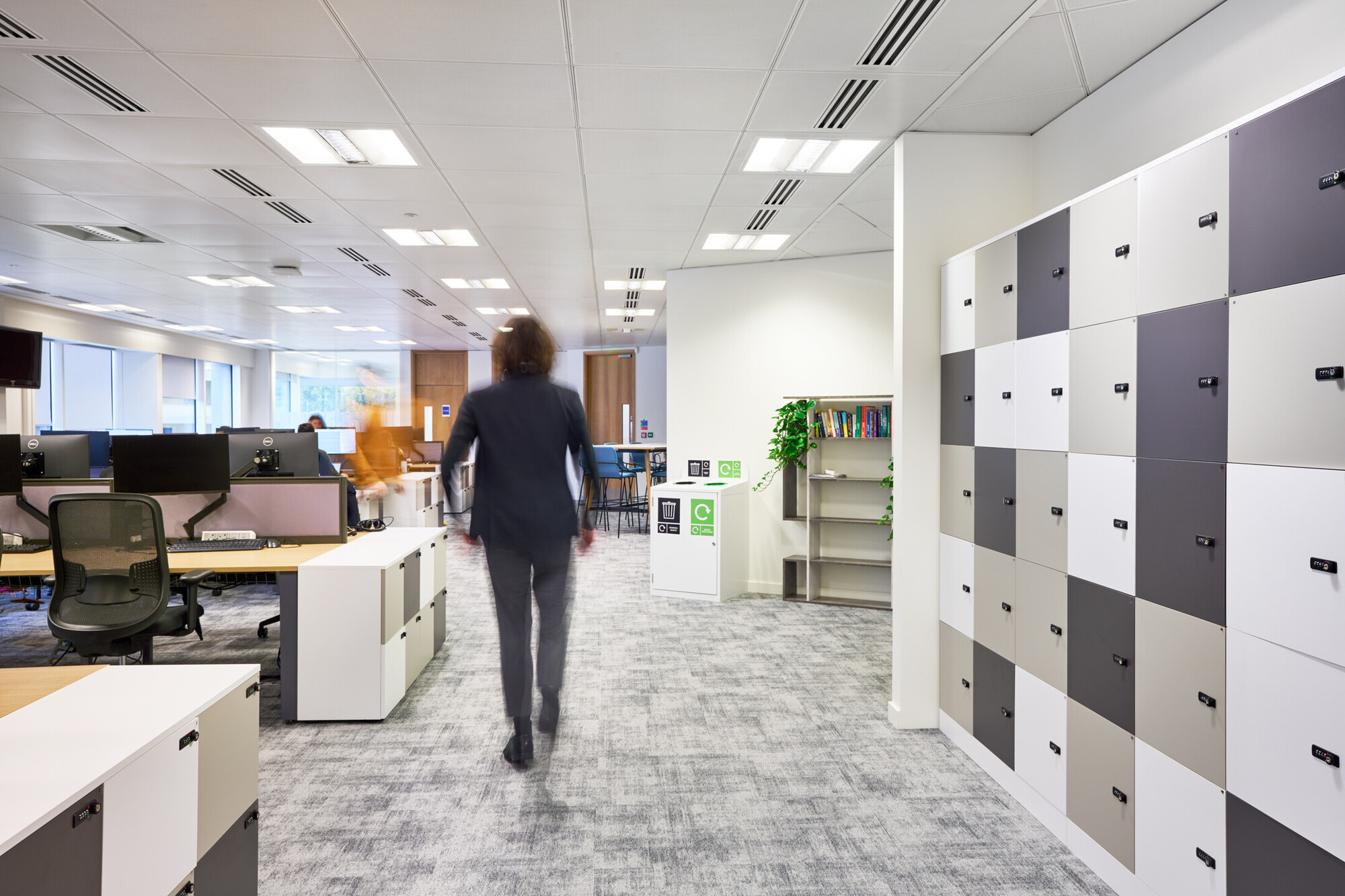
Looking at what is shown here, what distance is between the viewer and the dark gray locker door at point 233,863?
1.49 m

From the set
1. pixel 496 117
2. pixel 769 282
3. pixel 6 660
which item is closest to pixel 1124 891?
pixel 496 117

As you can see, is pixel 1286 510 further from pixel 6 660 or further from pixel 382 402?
pixel 382 402

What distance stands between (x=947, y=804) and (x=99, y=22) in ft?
13.3

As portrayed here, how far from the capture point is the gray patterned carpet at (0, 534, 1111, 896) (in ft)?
6.79

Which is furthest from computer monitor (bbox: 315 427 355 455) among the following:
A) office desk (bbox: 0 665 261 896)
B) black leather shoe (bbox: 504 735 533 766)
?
office desk (bbox: 0 665 261 896)

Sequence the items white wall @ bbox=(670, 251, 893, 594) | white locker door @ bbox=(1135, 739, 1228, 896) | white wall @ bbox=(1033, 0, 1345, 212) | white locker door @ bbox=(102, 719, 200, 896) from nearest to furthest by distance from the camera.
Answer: white locker door @ bbox=(102, 719, 200, 896), white locker door @ bbox=(1135, 739, 1228, 896), white wall @ bbox=(1033, 0, 1345, 212), white wall @ bbox=(670, 251, 893, 594)

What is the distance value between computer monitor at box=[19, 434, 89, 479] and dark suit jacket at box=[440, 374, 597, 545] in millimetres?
3108

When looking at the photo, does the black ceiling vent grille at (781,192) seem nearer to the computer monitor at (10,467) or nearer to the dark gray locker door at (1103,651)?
the dark gray locker door at (1103,651)

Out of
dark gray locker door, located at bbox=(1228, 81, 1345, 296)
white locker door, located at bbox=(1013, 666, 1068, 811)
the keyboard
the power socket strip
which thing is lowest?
white locker door, located at bbox=(1013, 666, 1068, 811)

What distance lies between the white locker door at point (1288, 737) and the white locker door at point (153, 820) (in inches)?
Result: 91.4

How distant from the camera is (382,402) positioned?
43.2 feet

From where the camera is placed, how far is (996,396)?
2.73 m

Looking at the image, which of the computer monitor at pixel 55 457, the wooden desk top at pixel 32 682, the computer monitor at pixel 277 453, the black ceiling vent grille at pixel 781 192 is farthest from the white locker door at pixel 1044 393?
the computer monitor at pixel 55 457

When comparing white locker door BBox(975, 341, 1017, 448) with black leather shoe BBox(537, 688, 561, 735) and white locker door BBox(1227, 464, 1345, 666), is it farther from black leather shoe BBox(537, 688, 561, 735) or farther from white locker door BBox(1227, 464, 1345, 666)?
black leather shoe BBox(537, 688, 561, 735)
